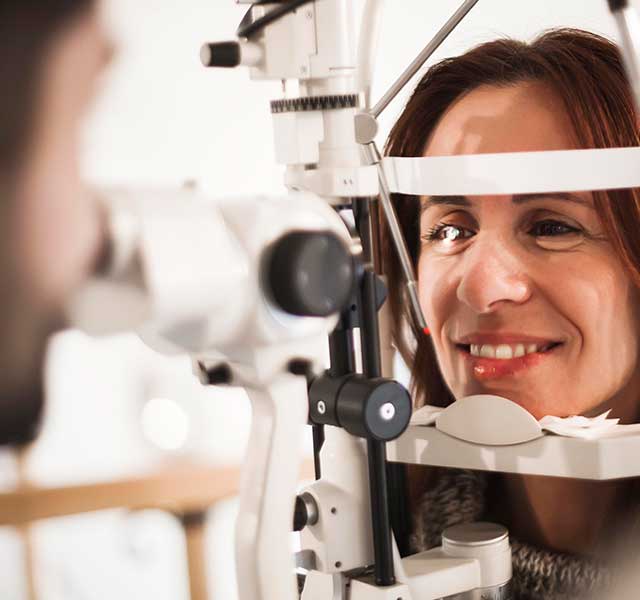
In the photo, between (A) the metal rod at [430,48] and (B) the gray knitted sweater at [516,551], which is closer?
(A) the metal rod at [430,48]

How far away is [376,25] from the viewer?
1070mm

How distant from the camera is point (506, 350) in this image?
1.19 meters

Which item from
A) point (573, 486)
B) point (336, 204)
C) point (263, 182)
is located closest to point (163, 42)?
point (263, 182)

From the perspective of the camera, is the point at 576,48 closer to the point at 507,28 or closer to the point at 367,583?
the point at 507,28

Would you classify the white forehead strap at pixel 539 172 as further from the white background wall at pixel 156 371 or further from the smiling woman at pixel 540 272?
the white background wall at pixel 156 371

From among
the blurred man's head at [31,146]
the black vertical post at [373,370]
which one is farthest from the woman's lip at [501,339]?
the blurred man's head at [31,146]

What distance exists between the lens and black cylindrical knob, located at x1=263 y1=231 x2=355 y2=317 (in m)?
0.61

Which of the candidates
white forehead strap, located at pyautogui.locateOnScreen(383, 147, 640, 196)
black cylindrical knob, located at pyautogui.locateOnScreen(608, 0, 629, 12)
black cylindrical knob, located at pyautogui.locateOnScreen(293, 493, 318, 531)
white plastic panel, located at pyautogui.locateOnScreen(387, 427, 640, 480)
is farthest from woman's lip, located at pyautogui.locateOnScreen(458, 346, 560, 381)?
black cylindrical knob, located at pyautogui.locateOnScreen(608, 0, 629, 12)

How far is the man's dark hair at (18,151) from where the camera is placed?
218 millimetres

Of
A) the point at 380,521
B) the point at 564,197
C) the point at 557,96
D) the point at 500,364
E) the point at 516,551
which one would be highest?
the point at 557,96

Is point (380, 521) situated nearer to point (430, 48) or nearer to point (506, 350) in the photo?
point (506, 350)

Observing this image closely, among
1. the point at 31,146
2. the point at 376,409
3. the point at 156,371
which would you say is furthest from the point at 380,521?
the point at 156,371

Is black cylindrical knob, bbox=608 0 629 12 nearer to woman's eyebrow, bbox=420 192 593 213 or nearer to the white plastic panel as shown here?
woman's eyebrow, bbox=420 192 593 213

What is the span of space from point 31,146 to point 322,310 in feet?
1.32
